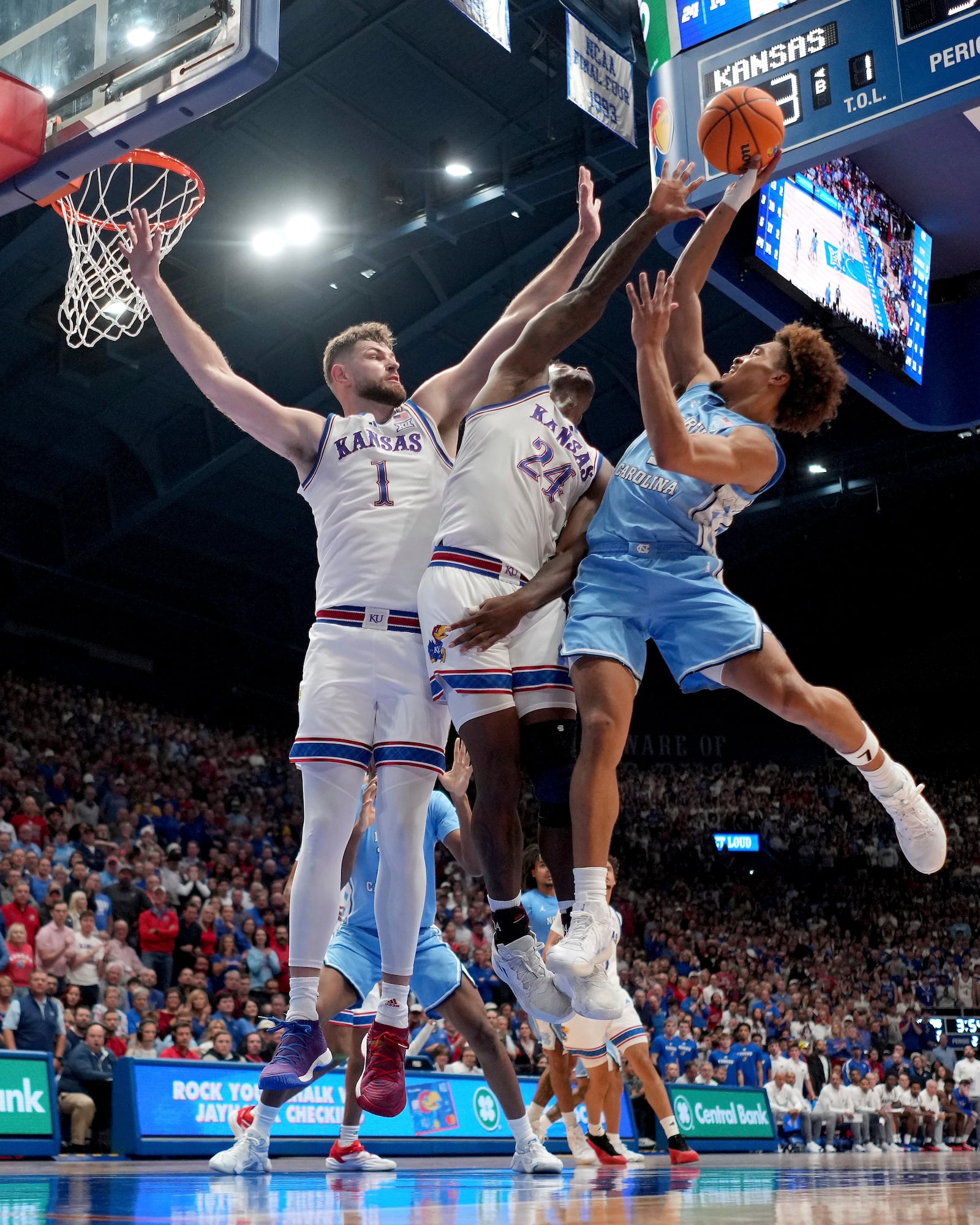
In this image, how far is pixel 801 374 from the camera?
5.04 m

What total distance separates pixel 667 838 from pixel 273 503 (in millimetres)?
12648

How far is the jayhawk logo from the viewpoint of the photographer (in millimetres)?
4578

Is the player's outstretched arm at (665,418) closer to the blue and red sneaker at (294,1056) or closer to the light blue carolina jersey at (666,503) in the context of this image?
the light blue carolina jersey at (666,503)

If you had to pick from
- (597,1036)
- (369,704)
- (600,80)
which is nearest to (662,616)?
(369,704)

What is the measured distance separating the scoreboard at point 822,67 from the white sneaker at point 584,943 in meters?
4.35

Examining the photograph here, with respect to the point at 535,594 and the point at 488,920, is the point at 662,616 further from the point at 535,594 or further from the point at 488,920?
the point at 488,920

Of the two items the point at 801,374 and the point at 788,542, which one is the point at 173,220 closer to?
the point at 801,374

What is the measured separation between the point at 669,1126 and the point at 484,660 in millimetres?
6292

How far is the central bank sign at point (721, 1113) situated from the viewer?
12992mm

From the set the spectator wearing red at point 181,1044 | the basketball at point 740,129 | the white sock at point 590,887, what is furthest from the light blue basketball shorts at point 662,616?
the spectator wearing red at point 181,1044

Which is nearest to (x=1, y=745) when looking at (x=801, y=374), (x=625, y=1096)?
(x=625, y=1096)

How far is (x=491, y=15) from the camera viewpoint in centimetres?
1169

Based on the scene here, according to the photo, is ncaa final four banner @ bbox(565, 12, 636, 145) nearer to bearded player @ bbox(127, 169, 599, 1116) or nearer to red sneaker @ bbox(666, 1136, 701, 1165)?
bearded player @ bbox(127, 169, 599, 1116)

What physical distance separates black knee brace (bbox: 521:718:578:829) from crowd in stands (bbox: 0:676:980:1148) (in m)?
6.39
